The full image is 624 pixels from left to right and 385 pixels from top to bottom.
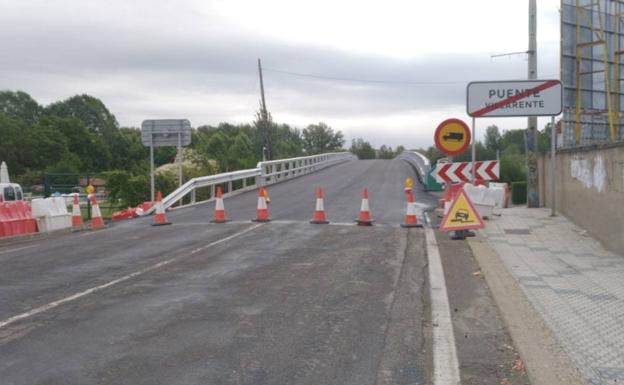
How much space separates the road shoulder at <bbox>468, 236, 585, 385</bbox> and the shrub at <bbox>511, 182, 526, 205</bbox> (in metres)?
16.8

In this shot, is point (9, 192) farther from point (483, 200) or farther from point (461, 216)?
point (461, 216)

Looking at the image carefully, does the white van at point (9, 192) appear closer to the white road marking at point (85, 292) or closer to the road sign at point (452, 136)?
the white road marking at point (85, 292)

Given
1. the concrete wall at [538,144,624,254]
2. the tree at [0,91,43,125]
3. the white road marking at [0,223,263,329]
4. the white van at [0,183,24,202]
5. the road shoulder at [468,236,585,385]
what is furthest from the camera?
the tree at [0,91,43,125]

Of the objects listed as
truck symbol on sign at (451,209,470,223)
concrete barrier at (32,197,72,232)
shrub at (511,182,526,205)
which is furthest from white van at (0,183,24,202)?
shrub at (511,182,526,205)

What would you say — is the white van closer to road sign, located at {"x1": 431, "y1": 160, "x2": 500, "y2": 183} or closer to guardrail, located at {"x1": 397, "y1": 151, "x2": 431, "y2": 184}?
road sign, located at {"x1": 431, "y1": 160, "x2": 500, "y2": 183}

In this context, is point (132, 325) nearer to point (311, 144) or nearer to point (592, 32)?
point (592, 32)

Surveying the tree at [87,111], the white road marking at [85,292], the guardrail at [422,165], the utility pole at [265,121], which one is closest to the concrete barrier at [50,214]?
the white road marking at [85,292]

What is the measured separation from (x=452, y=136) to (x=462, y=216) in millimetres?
1719

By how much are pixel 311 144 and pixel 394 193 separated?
13447 centimetres

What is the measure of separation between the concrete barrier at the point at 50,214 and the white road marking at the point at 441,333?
9.80 metres

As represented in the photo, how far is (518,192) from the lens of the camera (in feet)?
82.3

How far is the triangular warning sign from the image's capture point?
11.6 meters

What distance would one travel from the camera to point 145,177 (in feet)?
87.1

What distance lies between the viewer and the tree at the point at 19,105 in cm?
11156
